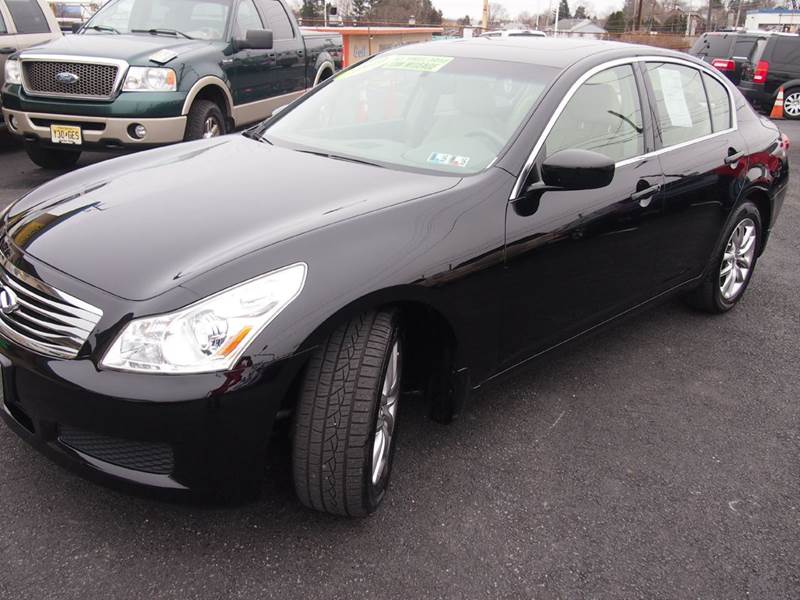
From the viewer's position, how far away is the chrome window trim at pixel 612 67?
2762 mm

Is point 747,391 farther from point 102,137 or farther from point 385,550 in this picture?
point 102,137

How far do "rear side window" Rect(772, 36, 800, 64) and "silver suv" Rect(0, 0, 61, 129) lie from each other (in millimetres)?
13070

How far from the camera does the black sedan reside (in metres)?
2.00

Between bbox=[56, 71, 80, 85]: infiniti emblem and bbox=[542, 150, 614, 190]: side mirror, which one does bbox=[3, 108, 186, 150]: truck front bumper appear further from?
bbox=[542, 150, 614, 190]: side mirror

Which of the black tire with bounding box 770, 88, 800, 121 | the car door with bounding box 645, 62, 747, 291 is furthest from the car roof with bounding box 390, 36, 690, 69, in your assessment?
the black tire with bounding box 770, 88, 800, 121

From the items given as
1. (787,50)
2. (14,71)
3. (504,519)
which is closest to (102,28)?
(14,71)

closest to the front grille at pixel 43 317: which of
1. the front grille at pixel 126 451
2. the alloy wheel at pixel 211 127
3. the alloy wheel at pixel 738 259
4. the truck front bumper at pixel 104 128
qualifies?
the front grille at pixel 126 451

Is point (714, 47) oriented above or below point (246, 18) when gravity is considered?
below

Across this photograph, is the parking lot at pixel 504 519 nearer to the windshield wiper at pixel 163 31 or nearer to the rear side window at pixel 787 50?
the windshield wiper at pixel 163 31

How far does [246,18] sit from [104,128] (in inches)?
94.0

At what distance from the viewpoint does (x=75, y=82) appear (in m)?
6.36

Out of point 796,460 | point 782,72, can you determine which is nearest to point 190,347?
point 796,460

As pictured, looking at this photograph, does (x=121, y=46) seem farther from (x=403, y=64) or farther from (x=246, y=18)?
(x=403, y=64)

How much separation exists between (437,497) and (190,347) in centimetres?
113
